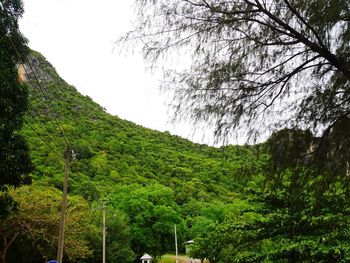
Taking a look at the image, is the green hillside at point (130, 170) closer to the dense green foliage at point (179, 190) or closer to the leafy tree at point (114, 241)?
the dense green foliage at point (179, 190)

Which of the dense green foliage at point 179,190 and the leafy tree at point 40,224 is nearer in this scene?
the dense green foliage at point 179,190

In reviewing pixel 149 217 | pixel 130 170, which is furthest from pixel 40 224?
pixel 130 170

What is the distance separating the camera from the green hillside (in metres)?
42.1

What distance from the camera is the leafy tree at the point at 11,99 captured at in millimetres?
12938

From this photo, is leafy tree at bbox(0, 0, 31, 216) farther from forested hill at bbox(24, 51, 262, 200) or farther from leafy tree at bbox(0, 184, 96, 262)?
forested hill at bbox(24, 51, 262, 200)

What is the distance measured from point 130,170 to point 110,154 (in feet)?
10.6

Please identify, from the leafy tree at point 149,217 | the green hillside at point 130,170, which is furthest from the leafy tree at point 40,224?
the leafy tree at point 149,217

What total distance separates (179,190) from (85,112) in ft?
57.8

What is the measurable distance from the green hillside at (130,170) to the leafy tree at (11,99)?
1480 centimetres

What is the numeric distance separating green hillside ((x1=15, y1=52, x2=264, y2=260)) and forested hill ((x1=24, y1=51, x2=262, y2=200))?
0.09 meters

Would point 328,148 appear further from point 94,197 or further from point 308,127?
point 94,197

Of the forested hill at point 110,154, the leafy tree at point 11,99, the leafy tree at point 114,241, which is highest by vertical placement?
the forested hill at point 110,154

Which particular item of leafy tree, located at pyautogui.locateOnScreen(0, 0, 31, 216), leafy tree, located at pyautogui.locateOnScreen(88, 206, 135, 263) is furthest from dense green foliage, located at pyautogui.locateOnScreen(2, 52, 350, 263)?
leafy tree, located at pyautogui.locateOnScreen(0, 0, 31, 216)

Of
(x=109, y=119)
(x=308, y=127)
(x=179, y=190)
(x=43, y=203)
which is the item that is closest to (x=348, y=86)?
(x=308, y=127)
